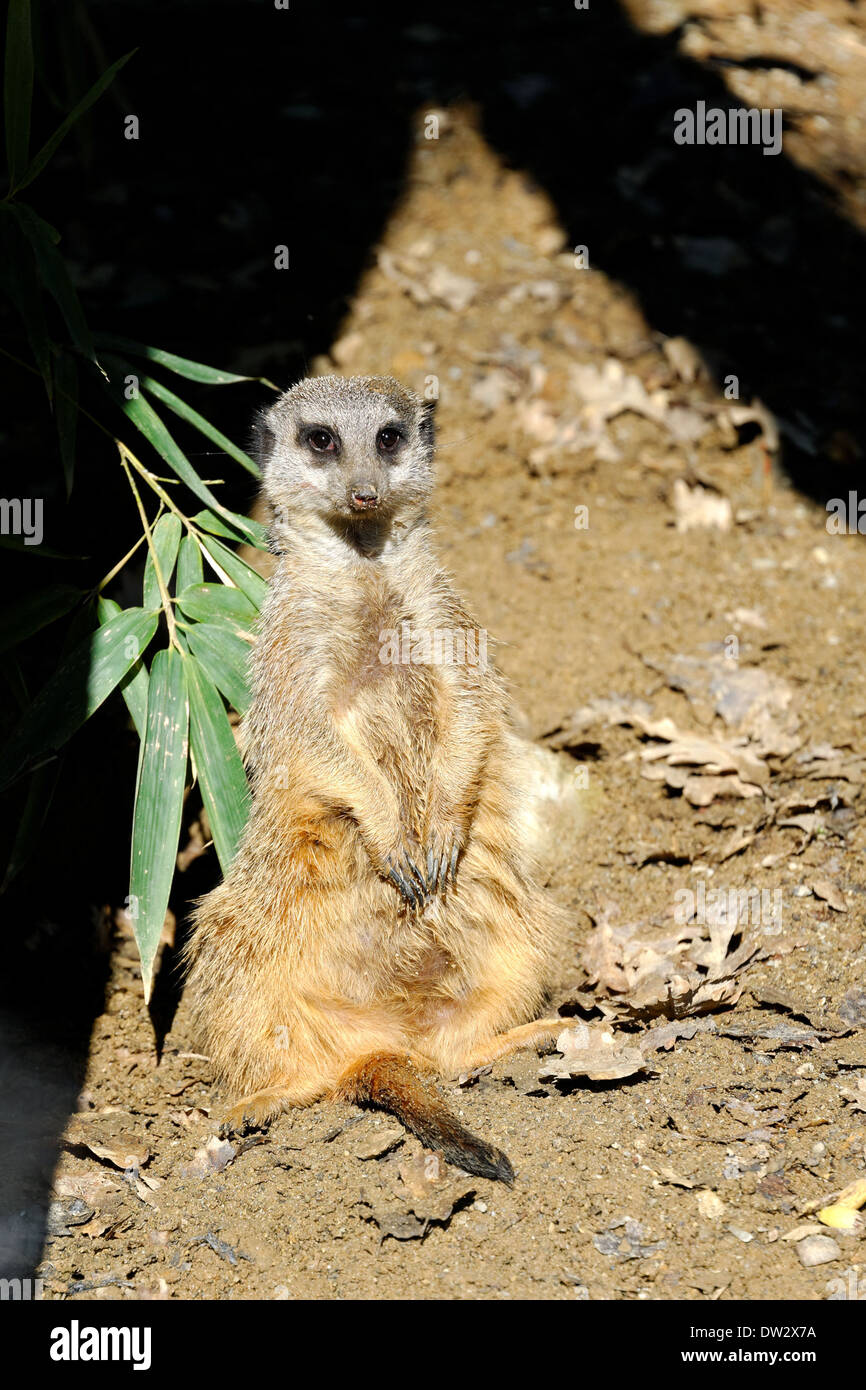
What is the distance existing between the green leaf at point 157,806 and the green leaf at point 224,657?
0.17 meters

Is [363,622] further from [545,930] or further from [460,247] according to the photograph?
[460,247]

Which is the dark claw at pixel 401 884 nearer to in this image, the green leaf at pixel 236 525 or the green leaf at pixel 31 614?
the green leaf at pixel 236 525

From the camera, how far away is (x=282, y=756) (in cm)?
337

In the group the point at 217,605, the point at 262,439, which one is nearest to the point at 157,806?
the point at 217,605

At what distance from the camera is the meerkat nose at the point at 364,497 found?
3.22m

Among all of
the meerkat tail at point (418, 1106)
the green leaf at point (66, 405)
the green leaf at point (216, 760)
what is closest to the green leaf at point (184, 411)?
the green leaf at point (66, 405)

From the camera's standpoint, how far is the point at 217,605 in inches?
142

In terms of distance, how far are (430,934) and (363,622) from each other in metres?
0.89

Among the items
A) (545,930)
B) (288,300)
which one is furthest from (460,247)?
(545,930)

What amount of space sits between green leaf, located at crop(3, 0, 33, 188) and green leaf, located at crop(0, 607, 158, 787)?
1176mm

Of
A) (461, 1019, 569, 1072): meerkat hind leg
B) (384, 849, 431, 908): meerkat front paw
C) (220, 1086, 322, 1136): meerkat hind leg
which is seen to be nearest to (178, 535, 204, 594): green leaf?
(384, 849, 431, 908): meerkat front paw

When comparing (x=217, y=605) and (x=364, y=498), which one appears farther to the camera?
(x=217, y=605)

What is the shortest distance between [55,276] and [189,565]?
86cm

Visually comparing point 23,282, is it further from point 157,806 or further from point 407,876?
point 407,876
